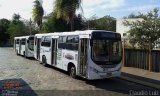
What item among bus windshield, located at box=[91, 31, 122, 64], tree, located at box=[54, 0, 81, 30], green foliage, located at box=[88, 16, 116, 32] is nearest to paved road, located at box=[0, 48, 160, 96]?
bus windshield, located at box=[91, 31, 122, 64]

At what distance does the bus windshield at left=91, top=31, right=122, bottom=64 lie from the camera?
14.7 m

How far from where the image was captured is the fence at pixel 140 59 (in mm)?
19656

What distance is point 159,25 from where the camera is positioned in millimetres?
18984

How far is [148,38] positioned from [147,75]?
2950mm

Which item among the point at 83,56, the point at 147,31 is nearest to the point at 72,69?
the point at 83,56

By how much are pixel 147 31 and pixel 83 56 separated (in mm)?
6281

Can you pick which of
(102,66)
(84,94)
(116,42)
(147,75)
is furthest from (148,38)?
(84,94)

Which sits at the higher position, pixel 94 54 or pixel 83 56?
pixel 94 54

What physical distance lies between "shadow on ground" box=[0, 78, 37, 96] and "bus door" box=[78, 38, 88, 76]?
3.14 metres

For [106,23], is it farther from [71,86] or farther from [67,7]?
[71,86]

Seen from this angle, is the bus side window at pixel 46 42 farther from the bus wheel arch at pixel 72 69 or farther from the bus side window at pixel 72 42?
the bus wheel arch at pixel 72 69

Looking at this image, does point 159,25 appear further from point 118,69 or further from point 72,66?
point 72,66

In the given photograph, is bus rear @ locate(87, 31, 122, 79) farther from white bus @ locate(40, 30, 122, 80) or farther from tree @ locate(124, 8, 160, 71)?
tree @ locate(124, 8, 160, 71)

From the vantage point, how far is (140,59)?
837 inches
